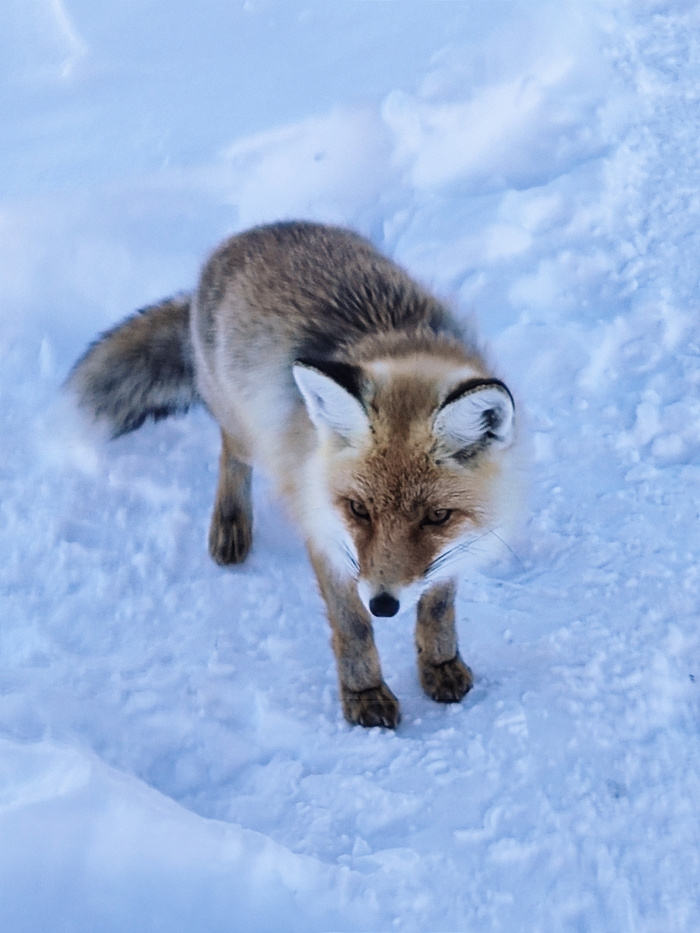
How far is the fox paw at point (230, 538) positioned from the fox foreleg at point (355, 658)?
0.77m

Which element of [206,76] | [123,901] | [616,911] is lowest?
[616,911]

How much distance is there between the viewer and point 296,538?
3.74m

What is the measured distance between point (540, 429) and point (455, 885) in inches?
83.9

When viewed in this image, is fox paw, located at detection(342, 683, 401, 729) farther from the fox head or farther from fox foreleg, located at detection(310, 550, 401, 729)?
the fox head

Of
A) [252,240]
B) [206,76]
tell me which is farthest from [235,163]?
[252,240]

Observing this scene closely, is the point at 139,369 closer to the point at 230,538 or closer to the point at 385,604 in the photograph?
the point at 230,538

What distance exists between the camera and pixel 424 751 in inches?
107

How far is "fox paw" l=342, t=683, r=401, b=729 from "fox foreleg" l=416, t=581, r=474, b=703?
0.57ft

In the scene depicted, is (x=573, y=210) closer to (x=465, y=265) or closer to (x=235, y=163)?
(x=465, y=265)

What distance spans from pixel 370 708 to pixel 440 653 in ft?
1.03

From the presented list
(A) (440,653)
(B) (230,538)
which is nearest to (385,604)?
(A) (440,653)

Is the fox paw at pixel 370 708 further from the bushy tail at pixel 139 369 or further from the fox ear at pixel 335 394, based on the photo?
the bushy tail at pixel 139 369

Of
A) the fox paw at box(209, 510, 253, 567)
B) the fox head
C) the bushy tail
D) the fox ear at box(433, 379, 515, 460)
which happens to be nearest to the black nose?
the fox head

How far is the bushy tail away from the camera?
3900mm
